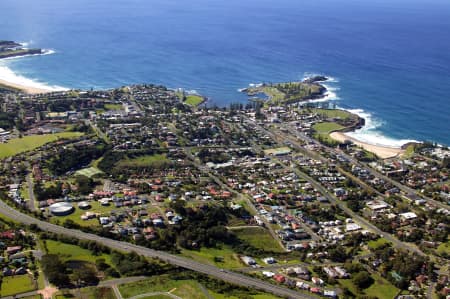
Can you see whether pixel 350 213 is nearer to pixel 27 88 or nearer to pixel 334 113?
A: pixel 334 113

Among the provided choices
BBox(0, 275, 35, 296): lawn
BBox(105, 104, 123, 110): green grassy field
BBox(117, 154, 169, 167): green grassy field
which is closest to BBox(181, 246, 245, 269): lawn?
BBox(0, 275, 35, 296): lawn

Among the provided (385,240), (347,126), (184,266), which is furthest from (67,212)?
(347,126)

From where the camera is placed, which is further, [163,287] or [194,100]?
[194,100]

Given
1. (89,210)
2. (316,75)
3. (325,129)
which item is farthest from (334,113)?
(89,210)

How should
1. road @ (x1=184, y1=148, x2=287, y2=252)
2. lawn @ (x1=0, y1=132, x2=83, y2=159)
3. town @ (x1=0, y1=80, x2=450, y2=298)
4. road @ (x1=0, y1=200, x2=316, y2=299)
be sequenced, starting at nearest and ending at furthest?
road @ (x1=0, y1=200, x2=316, y2=299) → town @ (x1=0, y1=80, x2=450, y2=298) → road @ (x1=184, y1=148, x2=287, y2=252) → lawn @ (x1=0, y1=132, x2=83, y2=159)

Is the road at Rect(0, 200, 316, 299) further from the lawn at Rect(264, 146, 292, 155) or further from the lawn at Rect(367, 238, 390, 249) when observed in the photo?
the lawn at Rect(264, 146, 292, 155)

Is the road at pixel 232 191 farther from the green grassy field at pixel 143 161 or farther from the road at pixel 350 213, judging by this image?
the road at pixel 350 213
